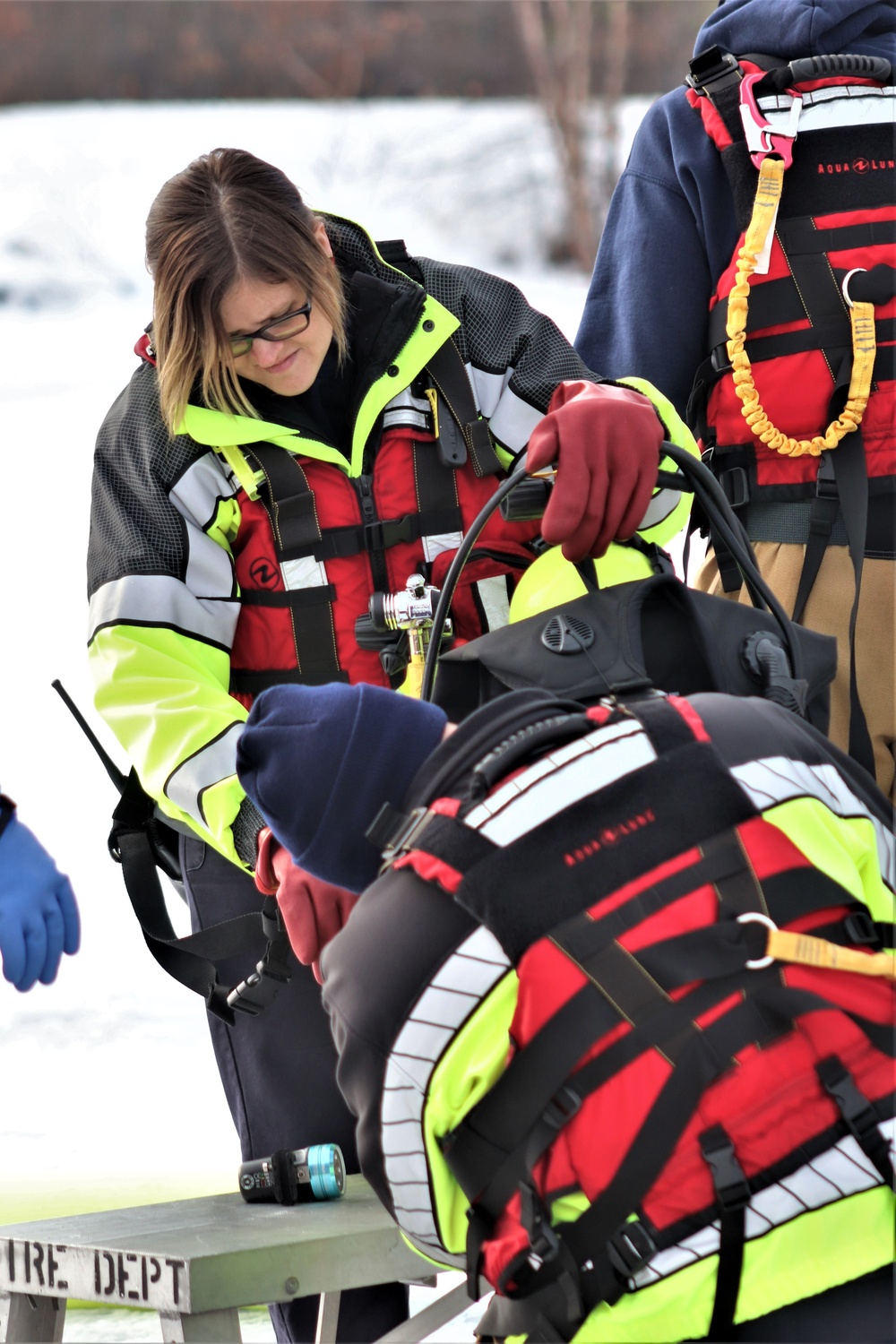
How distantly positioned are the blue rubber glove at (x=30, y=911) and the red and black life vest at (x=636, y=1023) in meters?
0.74

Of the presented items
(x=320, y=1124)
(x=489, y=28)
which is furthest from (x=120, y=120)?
(x=320, y=1124)

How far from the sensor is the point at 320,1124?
1.50 metres

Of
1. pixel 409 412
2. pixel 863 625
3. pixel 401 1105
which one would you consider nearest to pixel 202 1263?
pixel 401 1105

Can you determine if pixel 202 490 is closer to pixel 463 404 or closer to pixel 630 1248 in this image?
pixel 463 404

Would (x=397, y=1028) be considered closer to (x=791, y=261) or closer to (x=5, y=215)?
(x=791, y=261)

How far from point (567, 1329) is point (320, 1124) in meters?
0.75

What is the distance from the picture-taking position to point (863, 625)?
1.67 m

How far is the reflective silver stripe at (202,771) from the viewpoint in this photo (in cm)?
130

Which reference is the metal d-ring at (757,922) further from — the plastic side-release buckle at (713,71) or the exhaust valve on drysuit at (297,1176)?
the plastic side-release buckle at (713,71)

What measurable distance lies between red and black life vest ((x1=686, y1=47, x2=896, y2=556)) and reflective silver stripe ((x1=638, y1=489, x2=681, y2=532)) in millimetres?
402

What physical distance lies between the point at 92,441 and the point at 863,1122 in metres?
4.56

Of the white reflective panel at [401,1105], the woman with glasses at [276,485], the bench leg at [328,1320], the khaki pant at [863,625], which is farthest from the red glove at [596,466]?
the bench leg at [328,1320]

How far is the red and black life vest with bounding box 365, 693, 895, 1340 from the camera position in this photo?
2.51 ft

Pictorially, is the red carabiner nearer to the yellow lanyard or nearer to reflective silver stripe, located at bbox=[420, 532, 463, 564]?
the yellow lanyard
